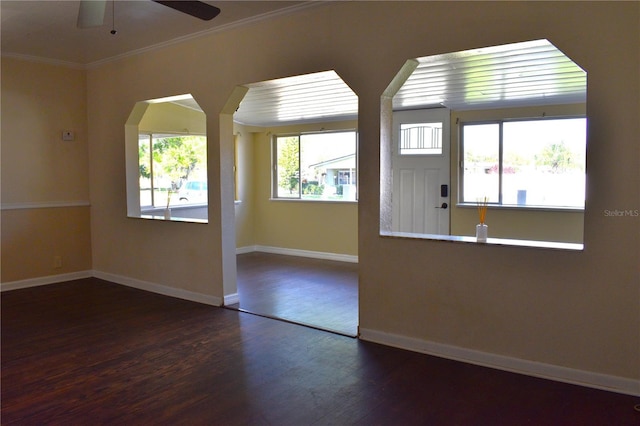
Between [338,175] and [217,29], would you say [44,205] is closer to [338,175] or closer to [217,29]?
[217,29]

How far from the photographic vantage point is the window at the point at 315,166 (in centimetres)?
722

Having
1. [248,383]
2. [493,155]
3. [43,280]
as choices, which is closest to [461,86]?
[493,155]

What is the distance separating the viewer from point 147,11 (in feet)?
12.7

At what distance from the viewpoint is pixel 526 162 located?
5852 mm

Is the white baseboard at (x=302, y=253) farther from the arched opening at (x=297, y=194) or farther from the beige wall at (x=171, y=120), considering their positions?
the beige wall at (x=171, y=120)

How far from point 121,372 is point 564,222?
5001mm

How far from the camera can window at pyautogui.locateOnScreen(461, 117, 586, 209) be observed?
5547 millimetres

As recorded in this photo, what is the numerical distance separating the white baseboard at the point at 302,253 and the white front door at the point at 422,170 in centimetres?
98

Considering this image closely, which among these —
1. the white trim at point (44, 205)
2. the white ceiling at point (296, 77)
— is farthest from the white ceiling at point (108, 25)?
the white trim at point (44, 205)

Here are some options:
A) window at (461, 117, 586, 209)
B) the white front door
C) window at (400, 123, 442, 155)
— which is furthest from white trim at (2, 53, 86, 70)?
window at (461, 117, 586, 209)

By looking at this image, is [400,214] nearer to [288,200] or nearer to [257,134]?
[288,200]

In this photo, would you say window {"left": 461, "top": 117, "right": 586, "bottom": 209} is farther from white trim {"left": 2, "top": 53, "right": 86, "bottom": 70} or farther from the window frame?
white trim {"left": 2, "top": 53, "right": 86, "bottom": 70}

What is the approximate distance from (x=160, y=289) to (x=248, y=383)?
2.66m

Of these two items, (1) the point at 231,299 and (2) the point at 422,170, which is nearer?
(1) the point at 231,299
